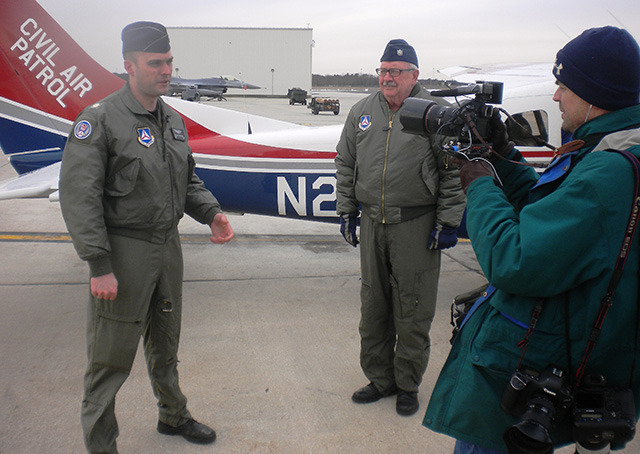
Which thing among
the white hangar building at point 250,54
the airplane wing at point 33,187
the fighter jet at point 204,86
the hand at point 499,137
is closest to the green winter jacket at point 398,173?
the hand at point 499,137

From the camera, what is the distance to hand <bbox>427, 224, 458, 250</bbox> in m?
2.68

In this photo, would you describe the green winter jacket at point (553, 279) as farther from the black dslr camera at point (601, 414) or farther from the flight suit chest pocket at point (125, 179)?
the flight suit chest pocket at point (125, 179)

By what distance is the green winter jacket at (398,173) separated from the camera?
2.65 meters

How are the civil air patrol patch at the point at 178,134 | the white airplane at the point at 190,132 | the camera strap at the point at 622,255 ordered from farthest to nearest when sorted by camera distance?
the white airplane at the point at 190,132 < the civil air patrol patch at the point at 178,134 < the camera strap at the point at 622,255

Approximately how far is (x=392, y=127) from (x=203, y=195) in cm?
104

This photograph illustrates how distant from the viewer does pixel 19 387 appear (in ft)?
9.57

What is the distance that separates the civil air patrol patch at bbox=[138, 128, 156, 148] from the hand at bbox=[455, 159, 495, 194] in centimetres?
133

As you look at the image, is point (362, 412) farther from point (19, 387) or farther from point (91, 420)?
point (19, 387)

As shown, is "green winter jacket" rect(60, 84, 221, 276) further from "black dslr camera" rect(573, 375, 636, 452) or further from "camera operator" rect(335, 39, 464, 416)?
"black dslr camera" rect(573, 375, 636, 452)

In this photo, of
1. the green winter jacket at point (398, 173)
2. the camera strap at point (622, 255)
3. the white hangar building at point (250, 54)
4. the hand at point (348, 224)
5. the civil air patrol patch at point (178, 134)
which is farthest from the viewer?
the white hangar building at point (250, 54)

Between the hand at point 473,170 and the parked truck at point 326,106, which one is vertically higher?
the hand at point 473,170

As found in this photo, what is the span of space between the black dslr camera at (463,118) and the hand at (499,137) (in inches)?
0.5

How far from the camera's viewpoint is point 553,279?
1168 millimetres

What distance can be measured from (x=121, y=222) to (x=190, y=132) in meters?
2.94
